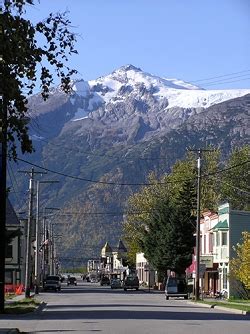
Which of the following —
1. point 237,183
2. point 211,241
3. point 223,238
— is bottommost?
point 211,241

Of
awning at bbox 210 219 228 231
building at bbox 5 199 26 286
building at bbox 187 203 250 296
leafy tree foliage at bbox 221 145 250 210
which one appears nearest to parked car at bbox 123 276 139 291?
building at bbox 5 199 26 286

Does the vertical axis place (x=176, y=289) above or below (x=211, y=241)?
below

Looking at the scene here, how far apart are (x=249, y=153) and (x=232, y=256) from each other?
112ft

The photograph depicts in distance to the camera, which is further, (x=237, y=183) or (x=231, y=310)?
(x=237, y=183)

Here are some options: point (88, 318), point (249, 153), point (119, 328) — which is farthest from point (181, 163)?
point (119, 328)

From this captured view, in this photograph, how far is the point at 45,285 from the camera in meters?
97.9

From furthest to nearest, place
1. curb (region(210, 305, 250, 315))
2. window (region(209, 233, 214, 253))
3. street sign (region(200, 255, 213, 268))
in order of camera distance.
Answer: window (region(209, 233, 214, 253)), street sign (region(200, 255, 213, 268)), curb (region(210, 305, 250, 315))

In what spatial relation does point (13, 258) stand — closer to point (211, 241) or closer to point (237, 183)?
point (237, 183)

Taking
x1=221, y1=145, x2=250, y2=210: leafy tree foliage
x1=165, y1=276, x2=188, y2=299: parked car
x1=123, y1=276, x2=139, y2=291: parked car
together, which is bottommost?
x1=123, y1=276, x2=139, y2=291: parked car

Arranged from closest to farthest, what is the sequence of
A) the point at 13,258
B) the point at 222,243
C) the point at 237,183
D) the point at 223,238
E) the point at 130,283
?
1. the point at 222,243
2. the point at 223,238
3. the point at 13,258
4. the point at 130,283
5. the point at 237,183

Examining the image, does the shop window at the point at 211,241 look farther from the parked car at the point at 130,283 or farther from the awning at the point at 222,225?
the parked car at the point at 130,283

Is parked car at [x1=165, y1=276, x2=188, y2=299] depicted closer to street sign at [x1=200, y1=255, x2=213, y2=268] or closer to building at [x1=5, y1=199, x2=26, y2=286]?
street sign at [x1=200, y1=255, x2=213, y2=268]

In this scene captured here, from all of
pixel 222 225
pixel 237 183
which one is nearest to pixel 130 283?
pixel 237 183

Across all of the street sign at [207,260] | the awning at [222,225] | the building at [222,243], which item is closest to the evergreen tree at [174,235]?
the building at [222,243]
